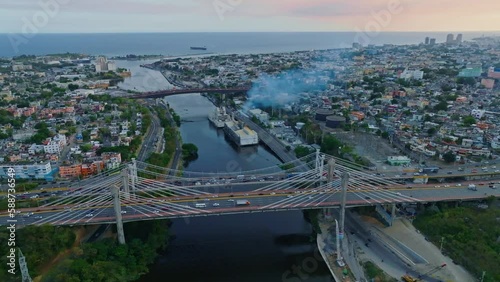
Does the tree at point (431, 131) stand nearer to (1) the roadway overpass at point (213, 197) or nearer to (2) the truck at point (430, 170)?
(2) the truck at point (430, 170)

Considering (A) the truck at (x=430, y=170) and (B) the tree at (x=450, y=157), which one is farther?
(B) the tree at (x=450, y=157)

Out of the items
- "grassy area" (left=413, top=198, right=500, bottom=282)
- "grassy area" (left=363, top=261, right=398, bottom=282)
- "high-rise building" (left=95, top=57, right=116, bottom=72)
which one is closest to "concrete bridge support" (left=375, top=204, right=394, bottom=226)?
"grassy area" (left=413, top=198, right=500, bottom=282)

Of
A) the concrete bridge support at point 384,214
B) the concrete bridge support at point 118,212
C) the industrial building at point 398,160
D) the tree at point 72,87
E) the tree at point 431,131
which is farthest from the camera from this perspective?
the tree at point 72,87

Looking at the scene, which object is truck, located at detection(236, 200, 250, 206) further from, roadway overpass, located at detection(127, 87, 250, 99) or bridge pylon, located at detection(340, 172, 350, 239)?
roadway overpass, located at detection(127, 87, 250, 99)

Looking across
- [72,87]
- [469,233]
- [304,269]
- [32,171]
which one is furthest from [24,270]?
[72,87]

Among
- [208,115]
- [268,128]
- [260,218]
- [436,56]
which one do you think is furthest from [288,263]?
[436,56]

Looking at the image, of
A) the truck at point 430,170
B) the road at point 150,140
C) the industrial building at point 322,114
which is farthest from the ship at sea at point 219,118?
the truck at point 430,170

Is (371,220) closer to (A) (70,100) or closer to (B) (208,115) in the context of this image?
(B) (208,115)
